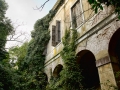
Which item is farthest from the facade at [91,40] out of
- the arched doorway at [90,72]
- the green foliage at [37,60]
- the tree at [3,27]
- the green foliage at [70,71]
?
the tree at [3,27]

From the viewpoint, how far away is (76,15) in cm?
757

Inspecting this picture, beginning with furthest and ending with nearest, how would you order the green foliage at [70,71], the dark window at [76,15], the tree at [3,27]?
the tree at [3,27] < the dark window at [76,15] < the green foliage at [70,71]

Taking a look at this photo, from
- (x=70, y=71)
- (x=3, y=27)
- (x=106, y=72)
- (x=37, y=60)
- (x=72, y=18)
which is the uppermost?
(x=3, y=27)

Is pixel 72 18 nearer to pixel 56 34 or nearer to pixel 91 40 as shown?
pixel 56 34

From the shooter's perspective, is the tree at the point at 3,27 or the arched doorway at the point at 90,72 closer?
the arched doorway at the point at 90,72

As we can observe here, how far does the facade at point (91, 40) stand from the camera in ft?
15.7

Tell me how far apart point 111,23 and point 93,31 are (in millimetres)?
948

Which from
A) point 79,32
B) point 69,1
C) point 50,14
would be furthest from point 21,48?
point 79,32

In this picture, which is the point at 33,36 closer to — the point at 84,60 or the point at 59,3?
the point at 59,3

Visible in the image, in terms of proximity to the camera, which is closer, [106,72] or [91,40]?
[106,72]

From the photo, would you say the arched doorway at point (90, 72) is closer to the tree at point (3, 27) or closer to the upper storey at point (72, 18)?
the upper storey at point (72, 18)

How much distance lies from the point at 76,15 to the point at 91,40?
2.34m

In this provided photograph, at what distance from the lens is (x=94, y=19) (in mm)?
5867

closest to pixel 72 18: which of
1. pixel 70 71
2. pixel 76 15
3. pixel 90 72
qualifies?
pixel 76 15
